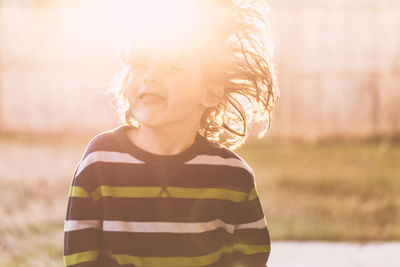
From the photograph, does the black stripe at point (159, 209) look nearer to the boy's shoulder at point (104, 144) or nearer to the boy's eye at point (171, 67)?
the boy's shoulder at point (104, 144)

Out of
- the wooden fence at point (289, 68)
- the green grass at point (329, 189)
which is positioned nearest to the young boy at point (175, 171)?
the green grass at point (329, 189)

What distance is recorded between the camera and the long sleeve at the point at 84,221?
186 centimetres

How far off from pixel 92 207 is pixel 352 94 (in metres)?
6.02

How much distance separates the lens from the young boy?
1.87m

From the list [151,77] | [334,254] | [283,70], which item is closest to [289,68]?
[283,70]

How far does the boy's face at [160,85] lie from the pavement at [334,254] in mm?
1324

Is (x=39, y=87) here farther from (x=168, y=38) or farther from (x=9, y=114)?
(x=168, y=38)

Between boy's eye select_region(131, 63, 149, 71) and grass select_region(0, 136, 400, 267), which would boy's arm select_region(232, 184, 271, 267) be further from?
grass select_region(0, 136, 400, 267)

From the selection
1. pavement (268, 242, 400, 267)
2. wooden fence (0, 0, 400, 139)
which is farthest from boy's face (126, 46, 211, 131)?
wooden fence (0, 0, 400, 139)

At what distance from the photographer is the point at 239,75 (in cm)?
206

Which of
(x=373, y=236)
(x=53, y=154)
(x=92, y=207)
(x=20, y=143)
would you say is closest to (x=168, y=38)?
(x=92, y=207)

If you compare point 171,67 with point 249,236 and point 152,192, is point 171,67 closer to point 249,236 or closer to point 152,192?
point 152,192

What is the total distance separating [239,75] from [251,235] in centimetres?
51

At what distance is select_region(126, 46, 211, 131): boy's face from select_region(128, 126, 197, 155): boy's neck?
0.06m
